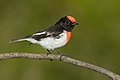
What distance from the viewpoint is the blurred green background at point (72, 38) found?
6.94 metres

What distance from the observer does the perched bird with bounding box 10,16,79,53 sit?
534cm

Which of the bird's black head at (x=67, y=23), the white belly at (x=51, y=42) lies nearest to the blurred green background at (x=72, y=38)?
the bird's black head at (x=67, y=23)

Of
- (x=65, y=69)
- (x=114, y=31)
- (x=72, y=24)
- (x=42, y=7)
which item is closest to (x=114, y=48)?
(x=114, y=31)

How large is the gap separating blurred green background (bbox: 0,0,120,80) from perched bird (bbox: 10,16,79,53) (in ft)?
4.02

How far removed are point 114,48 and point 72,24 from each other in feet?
5.75

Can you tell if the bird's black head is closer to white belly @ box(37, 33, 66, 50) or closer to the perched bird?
the perched bird

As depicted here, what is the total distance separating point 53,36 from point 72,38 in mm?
1787

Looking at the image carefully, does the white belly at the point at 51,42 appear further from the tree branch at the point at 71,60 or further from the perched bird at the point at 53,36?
the tree branch at the point at 71,60

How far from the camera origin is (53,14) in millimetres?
7332

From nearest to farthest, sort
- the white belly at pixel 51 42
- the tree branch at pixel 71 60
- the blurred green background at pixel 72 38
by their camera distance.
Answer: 1. the tree branch at pixel 71 60
2. the white belly at pixel 51 42
3. the blurred green background at pixel 72 38

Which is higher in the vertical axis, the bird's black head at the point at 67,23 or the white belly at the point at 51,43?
the bird's black head at the point at 67,23

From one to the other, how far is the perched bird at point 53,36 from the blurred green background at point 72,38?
1.22 m

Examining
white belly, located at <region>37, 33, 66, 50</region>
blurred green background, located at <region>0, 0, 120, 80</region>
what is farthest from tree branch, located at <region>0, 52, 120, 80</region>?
blurred green background, located at <region>0, 0, 120, 80</region>

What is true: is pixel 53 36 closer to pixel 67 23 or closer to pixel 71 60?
pixel 67 23
